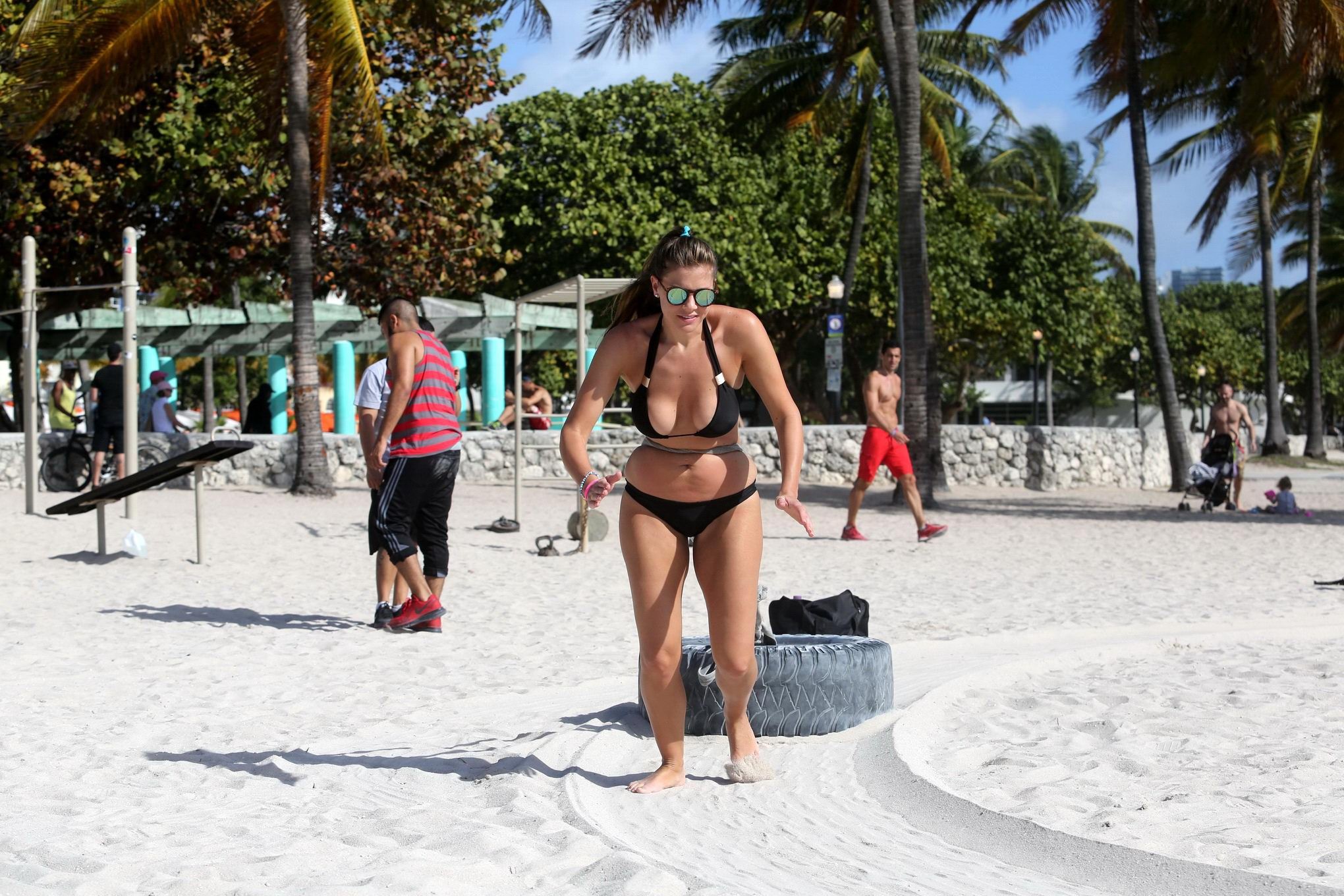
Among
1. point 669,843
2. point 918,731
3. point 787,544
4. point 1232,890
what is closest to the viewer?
point 1232,890

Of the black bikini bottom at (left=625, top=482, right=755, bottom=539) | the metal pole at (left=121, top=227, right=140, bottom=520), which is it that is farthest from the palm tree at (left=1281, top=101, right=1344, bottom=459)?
the black bikini bottom at (left=625, top=482, right=755, bottom=539)

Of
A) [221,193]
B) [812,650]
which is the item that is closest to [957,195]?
[221,193]

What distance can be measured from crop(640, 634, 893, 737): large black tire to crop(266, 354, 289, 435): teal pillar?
1886cm

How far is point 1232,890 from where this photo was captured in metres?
3.06

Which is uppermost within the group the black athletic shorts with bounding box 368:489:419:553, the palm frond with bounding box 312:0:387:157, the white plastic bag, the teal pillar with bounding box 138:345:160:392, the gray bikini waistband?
the palm frond with bounding box 312:0:387:157

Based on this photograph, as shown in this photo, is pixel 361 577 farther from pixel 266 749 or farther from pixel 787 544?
pixel 266 749

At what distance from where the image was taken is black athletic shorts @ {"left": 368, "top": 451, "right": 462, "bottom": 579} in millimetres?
6797

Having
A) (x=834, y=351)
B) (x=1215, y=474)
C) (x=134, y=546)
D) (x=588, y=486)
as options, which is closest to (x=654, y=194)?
(x=834, y=351)

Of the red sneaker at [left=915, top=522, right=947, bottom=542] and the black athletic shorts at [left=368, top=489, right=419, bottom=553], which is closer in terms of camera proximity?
the black athletic shorts at [left=368, top=489, right=419, bottom=553]

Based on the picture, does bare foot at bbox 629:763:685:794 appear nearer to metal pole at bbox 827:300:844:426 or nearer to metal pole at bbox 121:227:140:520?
metal pole at bbox 121:227:140:520

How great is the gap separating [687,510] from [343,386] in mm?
20155

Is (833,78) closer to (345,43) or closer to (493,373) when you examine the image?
(493,373)

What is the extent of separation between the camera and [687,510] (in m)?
3.86

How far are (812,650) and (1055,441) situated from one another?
1856 cm
